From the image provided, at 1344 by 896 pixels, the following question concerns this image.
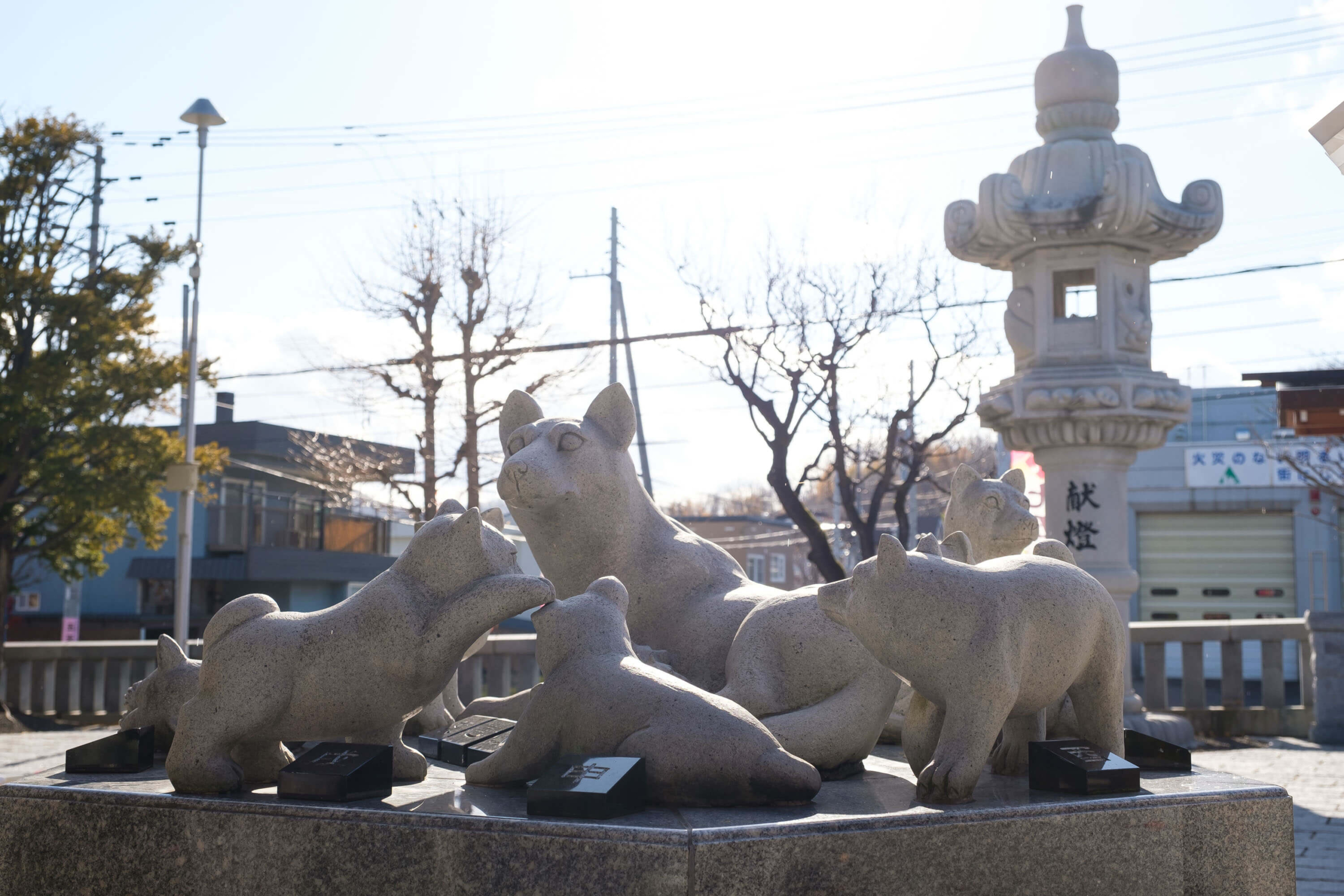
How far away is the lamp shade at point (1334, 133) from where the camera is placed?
5.09 meters

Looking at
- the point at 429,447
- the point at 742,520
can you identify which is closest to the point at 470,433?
the point at 429,447

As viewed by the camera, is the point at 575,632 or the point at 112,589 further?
the point at 112,589

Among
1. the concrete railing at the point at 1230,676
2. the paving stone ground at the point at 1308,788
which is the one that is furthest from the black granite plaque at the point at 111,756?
the concrete railing at the point at 1230,676

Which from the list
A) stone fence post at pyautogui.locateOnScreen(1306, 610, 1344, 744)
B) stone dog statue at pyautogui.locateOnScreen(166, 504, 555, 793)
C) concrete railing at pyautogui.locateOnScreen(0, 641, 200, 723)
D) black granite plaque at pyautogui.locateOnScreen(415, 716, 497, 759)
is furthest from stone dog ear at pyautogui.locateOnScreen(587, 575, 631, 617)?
stone fence post at pyautogui.locateOnScreen(1306, 610, 1344, 744)

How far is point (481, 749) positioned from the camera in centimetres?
345

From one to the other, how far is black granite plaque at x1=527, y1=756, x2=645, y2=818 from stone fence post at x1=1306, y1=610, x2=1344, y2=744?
9786 mm

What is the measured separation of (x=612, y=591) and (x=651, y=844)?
0.96 metres

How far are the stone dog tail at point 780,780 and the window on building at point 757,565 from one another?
42886mm

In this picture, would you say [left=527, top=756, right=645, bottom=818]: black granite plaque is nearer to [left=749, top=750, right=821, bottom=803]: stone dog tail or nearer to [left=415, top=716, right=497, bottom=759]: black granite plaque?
[left=749, top=750, right=821, bottom=803]: stone dog tail

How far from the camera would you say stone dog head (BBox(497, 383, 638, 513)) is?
3578 mm

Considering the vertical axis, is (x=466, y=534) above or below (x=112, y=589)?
above

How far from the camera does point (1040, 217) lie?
8906mm

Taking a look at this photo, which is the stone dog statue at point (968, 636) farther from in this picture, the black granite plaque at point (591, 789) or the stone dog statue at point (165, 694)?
the stone dog statue at point (165, 694)

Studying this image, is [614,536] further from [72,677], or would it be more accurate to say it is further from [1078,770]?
[72,677]
